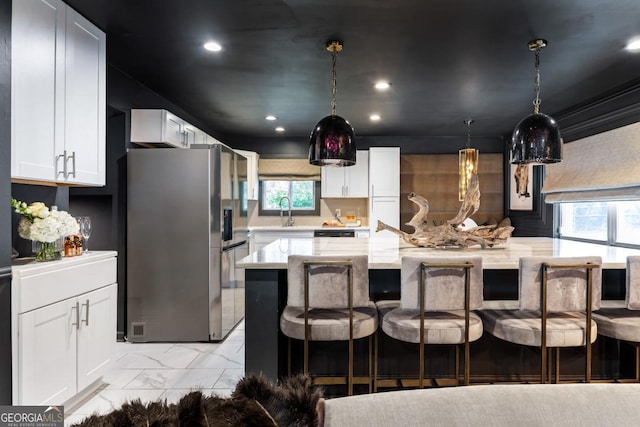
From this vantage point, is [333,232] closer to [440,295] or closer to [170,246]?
[170,246]

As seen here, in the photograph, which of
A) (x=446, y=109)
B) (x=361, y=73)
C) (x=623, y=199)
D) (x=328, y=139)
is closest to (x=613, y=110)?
(x=623, y=199)

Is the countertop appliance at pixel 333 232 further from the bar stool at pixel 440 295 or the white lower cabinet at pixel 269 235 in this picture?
the bar stool at pixel 440 295

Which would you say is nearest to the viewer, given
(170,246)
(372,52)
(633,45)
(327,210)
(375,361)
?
(375,361)

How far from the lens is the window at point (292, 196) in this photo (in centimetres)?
679

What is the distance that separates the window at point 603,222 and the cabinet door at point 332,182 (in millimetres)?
3023

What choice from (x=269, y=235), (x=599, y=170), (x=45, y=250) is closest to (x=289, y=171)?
(x=269, y=235)

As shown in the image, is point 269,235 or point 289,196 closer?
point 269,235

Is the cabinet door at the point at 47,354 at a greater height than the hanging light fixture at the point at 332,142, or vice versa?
the hanging light fixture at the point at 332,142

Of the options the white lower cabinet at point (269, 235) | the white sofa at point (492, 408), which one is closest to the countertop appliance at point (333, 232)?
the white lower cabinet at point (269, 235)

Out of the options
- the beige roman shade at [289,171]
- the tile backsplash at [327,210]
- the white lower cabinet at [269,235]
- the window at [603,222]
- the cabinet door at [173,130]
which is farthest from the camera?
the tile backsplash at [327,210]

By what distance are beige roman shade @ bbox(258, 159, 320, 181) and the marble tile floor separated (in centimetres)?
320

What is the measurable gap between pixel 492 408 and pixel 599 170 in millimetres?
4325

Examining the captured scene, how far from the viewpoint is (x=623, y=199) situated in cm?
384

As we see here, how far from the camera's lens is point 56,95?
7.61ft
